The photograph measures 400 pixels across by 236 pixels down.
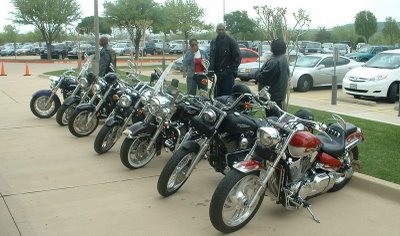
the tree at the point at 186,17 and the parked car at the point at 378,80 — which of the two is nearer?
the parked car at the point at 378,80

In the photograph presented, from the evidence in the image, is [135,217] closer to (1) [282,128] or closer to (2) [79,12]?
(1) [282,128]

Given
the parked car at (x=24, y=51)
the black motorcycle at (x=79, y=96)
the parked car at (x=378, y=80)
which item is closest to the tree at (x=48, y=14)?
the parked car at (x=24, y=51)

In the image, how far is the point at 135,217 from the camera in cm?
479

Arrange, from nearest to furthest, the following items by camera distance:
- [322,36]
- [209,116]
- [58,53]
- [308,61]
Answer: [209,116], [308,61], [58,53], [322,36]

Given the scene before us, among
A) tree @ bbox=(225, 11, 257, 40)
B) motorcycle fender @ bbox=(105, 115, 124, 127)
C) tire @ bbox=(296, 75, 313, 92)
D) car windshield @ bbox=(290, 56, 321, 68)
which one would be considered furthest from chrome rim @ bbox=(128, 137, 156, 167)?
tree @ bbox=(225, 11, 257, 40)

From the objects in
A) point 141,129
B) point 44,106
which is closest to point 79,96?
point 44,106

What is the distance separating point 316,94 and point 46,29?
1167 inches

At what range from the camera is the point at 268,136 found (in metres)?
4.33

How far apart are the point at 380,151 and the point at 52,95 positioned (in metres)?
6.63

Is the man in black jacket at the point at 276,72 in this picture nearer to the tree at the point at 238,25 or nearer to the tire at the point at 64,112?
the tire at the point at 64,112

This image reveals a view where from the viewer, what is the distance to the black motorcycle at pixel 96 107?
8.09 m

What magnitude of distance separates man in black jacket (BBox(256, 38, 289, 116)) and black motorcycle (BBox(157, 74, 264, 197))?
5.29ft

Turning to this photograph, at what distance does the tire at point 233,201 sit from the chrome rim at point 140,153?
221 centimetres

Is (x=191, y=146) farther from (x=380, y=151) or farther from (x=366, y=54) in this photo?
(x=366, y=54)
